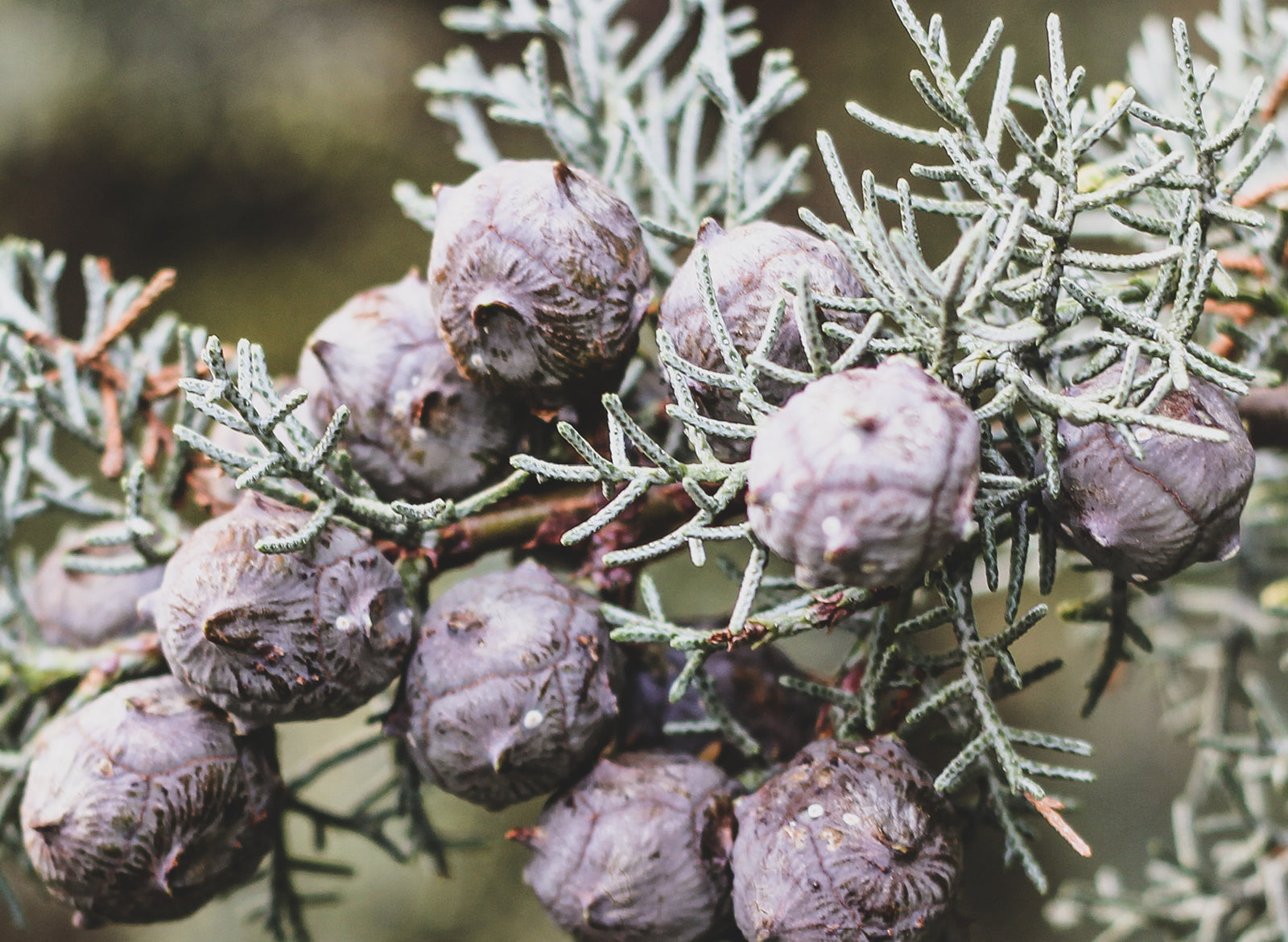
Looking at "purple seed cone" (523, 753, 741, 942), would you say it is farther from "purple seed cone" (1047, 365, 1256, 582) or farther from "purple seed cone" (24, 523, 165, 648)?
"purple seed cone" (24, 523, 165, 648)

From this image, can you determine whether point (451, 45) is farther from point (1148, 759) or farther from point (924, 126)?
point (1148, 759)

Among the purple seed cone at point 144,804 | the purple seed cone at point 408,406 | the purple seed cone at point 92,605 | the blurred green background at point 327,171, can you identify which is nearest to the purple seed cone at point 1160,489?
the purple seed cone at point 408,406

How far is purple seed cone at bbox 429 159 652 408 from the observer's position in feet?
2.04

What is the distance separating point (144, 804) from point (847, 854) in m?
0.46

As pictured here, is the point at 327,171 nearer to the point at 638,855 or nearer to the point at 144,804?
the point at 144,804

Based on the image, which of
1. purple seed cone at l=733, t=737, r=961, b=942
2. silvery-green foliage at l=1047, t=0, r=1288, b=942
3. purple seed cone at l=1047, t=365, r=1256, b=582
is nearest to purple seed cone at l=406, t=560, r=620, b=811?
purple seed cone at l=733, t=737, r=961, b=942

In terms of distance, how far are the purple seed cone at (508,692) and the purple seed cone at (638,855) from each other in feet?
0.10

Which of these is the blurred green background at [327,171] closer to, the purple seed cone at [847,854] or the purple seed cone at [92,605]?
the purple seed cone at [92,605]

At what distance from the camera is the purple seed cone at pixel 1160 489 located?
0.54 m

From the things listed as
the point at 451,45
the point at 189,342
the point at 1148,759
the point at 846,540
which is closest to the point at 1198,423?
the point at 846,540

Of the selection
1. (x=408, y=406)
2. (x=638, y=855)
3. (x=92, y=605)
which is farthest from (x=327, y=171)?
(x=638, y=855)

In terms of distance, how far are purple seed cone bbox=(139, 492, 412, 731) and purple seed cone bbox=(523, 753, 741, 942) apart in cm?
17

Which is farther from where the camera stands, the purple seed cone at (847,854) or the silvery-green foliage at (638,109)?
the silvery-green foliage at (638,109)

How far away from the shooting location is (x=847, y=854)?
58cm
